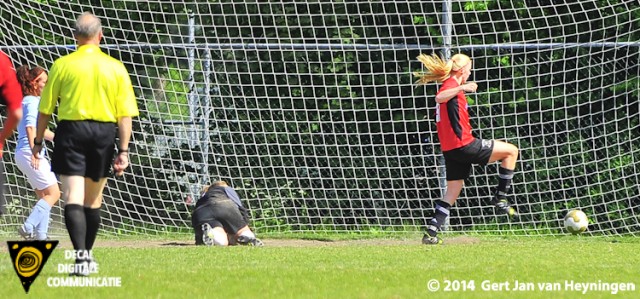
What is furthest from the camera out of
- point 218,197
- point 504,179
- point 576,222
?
point 576,222

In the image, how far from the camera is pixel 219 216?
10086 mm

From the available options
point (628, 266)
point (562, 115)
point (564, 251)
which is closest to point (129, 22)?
point (562, 115)

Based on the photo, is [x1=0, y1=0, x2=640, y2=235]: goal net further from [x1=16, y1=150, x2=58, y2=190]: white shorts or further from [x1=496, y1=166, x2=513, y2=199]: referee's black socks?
[x1=16, y1=150, x2=58, y2=190]: white shorts

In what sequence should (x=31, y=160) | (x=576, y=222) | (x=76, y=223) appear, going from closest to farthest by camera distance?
(x=76, y=223) → (x=31, y=160) → (x=576, y=222)

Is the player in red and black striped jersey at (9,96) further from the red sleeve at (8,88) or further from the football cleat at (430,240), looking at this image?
the football cleat at (430,240)

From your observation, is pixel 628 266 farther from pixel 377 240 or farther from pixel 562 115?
pixel 562 115

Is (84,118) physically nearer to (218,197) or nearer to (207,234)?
(207,234)

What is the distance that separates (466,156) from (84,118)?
13.9 feet

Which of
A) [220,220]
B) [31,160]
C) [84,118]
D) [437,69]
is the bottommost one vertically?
[220,220]

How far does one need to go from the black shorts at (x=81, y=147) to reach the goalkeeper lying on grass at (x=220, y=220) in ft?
10.8

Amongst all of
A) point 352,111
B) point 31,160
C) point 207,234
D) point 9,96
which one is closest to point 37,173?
point 31,160

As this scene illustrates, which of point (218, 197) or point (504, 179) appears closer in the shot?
point (218, 197)

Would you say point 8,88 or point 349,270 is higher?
point 8,88

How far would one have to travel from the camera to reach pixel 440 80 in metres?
10.3
